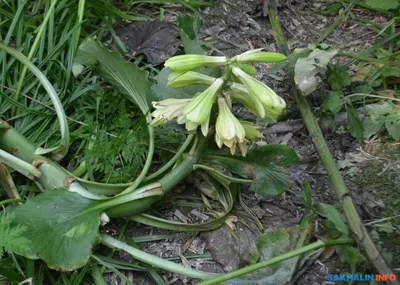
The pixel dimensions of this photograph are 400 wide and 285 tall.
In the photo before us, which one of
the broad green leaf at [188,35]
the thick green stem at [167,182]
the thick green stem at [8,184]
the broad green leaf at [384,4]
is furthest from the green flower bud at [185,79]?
the broad green leaf at [384,4]

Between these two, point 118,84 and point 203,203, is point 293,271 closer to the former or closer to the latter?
point 203,203

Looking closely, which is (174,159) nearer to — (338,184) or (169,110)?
(169,110)

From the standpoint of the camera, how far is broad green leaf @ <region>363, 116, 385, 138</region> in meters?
1.81

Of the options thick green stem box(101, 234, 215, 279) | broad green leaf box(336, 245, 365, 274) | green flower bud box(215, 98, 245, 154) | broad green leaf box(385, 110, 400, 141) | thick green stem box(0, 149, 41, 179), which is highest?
green flower bud box(215, 98, 245, 154)

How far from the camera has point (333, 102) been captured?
1864 millimetres

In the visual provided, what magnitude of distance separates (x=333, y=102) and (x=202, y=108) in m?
0.64

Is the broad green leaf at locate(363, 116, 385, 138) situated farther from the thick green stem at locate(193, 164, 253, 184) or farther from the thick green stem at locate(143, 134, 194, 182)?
the thick green stem at locate(143, 134, 194, 182)

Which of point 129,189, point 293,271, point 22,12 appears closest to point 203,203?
point 129,189

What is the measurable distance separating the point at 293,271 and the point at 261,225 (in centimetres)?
27

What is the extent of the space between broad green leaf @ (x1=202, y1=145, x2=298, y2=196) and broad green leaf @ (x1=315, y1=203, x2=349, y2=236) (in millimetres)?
153

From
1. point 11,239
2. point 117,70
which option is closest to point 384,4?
point 117,70

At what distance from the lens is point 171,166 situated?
174 cm

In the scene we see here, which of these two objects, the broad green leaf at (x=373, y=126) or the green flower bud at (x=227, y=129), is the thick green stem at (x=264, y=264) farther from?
the broad green leaf at (x=373, y=126)

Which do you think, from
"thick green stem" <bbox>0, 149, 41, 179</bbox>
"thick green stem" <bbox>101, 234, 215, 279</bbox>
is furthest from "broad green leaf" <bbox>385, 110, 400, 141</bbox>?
"thick green stem" <bbox>0, 149, 41, 179</bbox>
